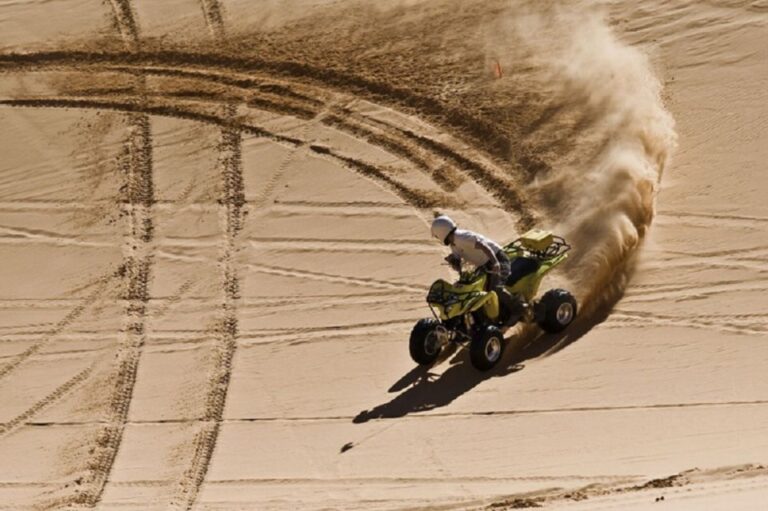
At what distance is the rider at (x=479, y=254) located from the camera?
1572 cm

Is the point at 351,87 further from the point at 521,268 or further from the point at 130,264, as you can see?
the point at 521,268

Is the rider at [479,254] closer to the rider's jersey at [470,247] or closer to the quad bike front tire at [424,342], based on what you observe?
the rider's jersey at [470,247]

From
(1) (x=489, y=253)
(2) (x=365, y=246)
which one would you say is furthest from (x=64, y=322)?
(1) (x=489, y=253)

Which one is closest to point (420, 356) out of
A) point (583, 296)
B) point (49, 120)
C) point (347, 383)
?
point (347, 383)

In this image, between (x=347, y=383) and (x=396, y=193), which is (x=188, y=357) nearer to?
(x=347, y=383)

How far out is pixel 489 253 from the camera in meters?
15.7

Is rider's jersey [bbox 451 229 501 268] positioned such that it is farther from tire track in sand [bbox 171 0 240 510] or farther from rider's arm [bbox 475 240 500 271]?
tire track in sand [bbox 171 0 240 510]

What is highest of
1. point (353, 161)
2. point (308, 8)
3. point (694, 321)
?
point (308, 8)

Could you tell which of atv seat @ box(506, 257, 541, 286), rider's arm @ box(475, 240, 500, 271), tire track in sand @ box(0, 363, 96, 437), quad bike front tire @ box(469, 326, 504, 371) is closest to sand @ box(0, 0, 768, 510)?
tire track in sand @ box(0, 363, 96, 437)

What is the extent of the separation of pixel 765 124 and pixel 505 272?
5548mm

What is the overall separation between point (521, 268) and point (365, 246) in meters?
2.86

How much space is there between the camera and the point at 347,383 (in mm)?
16109

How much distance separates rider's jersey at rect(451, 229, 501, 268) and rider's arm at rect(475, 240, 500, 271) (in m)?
0.02

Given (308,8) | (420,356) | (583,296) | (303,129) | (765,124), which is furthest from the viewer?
(308,8)
